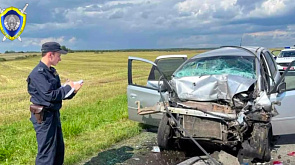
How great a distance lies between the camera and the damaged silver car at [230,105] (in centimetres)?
478

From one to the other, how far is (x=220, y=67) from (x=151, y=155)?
1870 millimetres

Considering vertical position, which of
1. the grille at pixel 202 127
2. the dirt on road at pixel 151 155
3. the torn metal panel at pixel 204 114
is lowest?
the dirt on road at pixel 151 155

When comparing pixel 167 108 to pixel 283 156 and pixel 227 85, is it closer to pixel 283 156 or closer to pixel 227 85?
pixel 227 85

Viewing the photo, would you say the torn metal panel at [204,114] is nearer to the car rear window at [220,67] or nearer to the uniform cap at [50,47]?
the car rear window at [220,67]

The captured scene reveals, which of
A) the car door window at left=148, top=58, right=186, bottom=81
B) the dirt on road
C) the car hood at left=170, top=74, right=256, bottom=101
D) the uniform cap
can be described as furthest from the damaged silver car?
the uniform cap

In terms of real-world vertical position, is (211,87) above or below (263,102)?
above

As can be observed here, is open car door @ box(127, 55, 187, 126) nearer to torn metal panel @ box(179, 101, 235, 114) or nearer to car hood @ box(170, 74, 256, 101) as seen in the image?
car hood @ box(170, 74, 256, 101)

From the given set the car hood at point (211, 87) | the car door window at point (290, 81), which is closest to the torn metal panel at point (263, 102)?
the car hood at point (211, 87)

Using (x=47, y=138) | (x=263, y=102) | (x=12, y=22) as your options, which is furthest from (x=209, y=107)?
(x=12, y=22)

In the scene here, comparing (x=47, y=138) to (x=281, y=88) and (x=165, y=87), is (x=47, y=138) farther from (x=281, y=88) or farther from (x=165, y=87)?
(x=281, y=88)

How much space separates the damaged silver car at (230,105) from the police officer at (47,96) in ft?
5.69

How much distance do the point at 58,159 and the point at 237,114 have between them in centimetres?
246

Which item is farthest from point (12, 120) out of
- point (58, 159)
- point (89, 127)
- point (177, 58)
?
point (58, 159)

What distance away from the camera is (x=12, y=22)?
1456 cm
